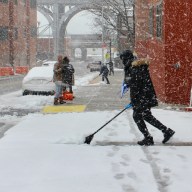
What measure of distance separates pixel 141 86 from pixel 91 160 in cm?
179

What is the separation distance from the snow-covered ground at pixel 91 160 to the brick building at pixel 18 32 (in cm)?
4982

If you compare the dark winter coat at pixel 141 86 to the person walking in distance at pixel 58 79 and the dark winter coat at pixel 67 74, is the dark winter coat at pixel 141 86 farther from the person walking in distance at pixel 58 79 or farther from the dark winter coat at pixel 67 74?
the dark winter coat at pixel 67 74

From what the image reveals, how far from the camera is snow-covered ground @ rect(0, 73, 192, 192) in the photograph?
5832mm

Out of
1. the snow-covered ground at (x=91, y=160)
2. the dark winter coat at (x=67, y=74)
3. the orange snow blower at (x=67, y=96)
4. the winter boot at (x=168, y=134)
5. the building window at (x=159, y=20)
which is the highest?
the building window at (x=159, y=20)

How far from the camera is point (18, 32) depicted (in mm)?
66688

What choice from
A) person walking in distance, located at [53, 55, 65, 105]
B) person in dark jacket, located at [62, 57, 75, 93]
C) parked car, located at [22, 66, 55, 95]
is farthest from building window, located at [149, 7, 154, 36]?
person walking in distance, located at [53, 55, 65, 105]

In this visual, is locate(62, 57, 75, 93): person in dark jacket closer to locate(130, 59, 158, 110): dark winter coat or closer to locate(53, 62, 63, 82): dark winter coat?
locate(53, 62, 63, 82): dark winter coat

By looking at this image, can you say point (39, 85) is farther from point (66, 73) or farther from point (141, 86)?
point (141, 86)

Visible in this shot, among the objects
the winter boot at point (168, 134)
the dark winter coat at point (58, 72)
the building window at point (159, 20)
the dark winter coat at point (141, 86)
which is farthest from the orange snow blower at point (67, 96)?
the dark winter coat at point (141, 86)

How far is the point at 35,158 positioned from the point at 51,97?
12.2 meters

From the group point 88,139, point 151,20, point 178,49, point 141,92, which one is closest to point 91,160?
point 88,139

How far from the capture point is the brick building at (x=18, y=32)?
60.0 meters

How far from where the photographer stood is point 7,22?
61.0 metres

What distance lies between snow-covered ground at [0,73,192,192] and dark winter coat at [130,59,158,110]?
757 mm
